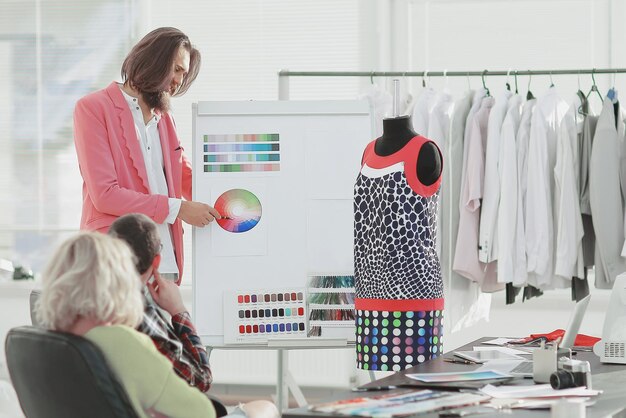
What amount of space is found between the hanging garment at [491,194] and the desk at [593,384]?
1319 mm

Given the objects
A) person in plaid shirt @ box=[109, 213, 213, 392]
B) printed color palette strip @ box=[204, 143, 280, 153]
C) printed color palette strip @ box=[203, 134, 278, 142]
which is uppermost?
printed color palette strip @ box=[203, 134, 278, 142]

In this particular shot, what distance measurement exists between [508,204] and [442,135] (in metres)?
0.43

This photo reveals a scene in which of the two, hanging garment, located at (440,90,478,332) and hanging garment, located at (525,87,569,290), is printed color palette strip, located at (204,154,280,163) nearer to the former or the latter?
hanging garment, located at (440,90,478,332)

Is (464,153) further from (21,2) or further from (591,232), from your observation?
(21,2)

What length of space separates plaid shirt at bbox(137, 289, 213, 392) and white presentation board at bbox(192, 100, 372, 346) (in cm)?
113

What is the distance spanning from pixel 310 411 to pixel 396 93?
61.3 inches

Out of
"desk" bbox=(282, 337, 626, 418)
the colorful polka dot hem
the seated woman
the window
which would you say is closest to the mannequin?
the colorful polka dot hem

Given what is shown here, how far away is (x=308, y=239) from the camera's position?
3.66 meters

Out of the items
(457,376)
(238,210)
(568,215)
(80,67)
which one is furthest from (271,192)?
(80,67)

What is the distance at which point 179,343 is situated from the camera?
Answer: 2330 millimetres

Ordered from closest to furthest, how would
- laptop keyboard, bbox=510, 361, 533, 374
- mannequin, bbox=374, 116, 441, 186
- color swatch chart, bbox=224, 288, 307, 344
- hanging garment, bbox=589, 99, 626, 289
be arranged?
laptop keyboard, bbox=510, 361, 533, 374
mannequin, bbox=374, 116, 441, 186
color swatch chart, bbox=224, 288, 307, 344
hanging garment, bbox=589, 99, 626, 289

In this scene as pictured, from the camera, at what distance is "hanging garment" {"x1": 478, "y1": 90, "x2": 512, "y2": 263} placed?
13.7ft

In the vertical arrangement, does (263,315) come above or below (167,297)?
below

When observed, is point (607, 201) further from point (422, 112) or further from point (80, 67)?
point (80, 67)
